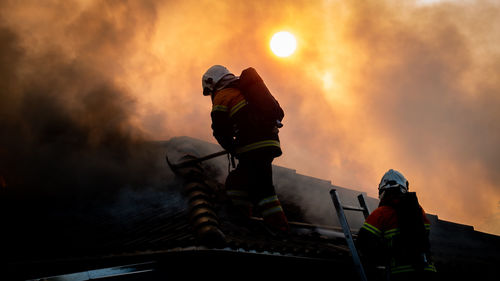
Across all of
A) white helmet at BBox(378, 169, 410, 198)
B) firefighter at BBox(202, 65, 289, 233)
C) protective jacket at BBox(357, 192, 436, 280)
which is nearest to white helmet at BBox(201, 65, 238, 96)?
firefighter at BBox(202, 65, 289, 233)

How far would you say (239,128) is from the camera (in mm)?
3553

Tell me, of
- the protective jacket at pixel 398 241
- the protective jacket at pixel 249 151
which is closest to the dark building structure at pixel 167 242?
the protective jacket at pixel 249 151

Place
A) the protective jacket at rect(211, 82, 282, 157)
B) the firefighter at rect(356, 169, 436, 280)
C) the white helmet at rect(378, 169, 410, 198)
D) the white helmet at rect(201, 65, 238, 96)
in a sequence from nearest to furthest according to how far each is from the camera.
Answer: the firefighter at rect(356, 169, 436, 280) < the protective jacket at rect(211, 82, 282, 157) < the white helmet at rect(378, 169, 410, 198) < the white helmet at rect(201, 65, 238, 96)

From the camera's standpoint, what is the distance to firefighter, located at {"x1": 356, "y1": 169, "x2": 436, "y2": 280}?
132 inches

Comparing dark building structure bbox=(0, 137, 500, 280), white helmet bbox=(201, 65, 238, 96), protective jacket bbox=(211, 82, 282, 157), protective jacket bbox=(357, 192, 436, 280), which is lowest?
protective jacket bbox=(357, 192, 436, 280)

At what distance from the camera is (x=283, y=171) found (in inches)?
307

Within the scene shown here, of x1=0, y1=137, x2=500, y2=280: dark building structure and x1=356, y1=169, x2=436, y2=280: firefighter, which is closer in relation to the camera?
x1=0, y1=137, x2=500, y2=280: dark building structure

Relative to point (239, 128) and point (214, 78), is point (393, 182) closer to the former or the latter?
point (239, 128)

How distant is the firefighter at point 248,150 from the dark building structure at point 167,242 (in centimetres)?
42

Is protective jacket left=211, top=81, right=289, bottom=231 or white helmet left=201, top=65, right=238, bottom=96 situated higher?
white helmet left=201, top=65, right=238, bottom=96

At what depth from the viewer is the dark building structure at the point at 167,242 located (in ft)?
10.6

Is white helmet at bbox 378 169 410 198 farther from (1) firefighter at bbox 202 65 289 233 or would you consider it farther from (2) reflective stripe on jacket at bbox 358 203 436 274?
(1) firefighter at bbox 202 65 289 233

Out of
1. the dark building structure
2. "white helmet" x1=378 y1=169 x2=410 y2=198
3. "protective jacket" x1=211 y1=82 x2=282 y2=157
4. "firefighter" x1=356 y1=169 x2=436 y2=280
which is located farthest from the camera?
"white helmet" x1=378 y1=169 x2=410 y2=198

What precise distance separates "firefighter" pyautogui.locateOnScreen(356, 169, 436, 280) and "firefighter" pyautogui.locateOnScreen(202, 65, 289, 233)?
3.12 ft
